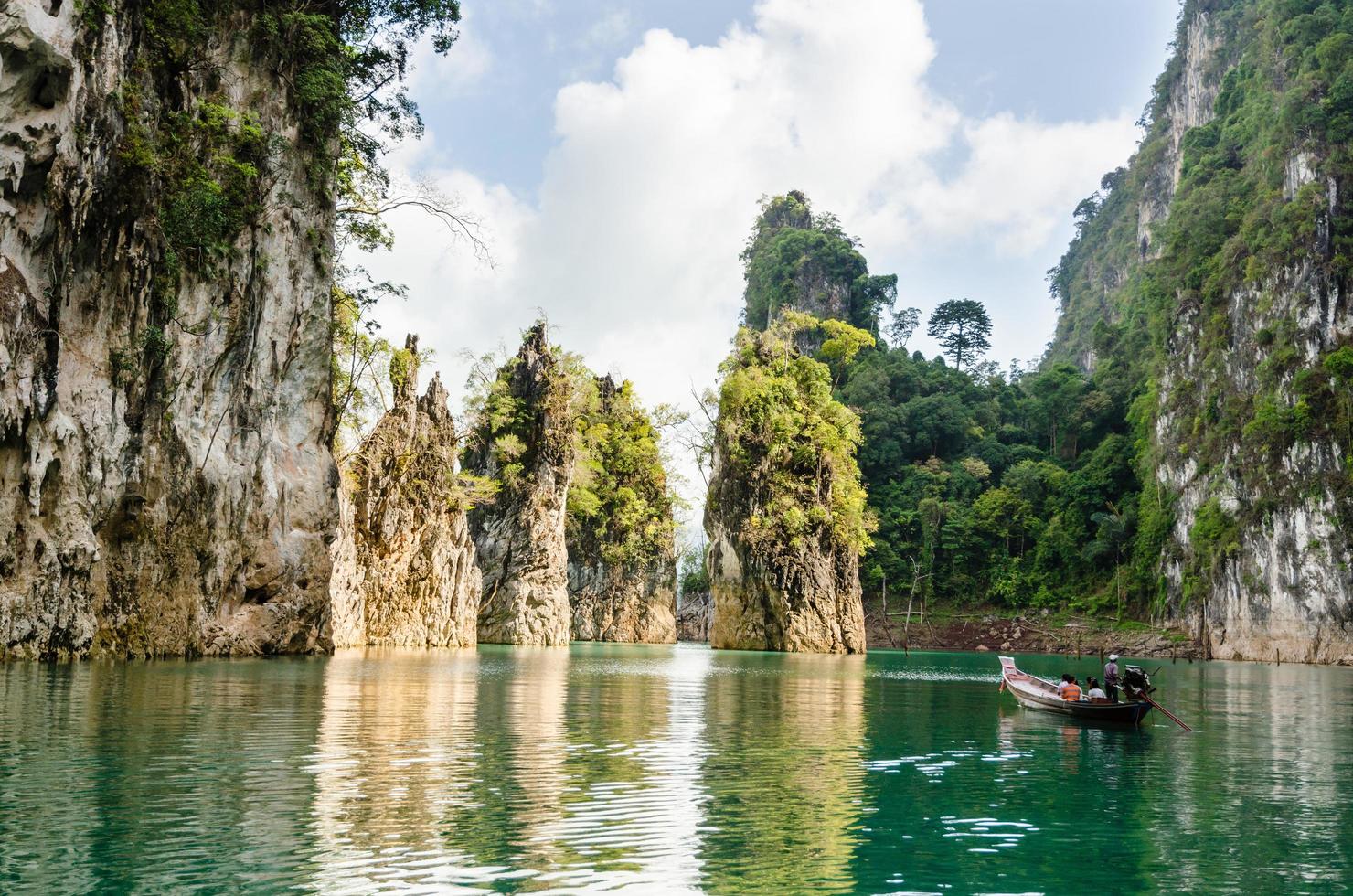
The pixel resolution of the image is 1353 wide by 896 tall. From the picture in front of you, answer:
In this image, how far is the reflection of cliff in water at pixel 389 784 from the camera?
23.5ft

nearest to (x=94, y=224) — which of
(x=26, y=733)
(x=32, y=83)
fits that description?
(x=32, y=83)

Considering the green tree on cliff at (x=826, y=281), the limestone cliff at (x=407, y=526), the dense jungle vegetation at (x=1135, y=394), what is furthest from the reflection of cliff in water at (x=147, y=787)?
the green tree on cliff at (x=826, y=281)

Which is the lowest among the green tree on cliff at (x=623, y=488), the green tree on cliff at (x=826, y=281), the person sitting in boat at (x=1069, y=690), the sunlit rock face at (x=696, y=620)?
the sunlit rock face at (x=696, y=620)

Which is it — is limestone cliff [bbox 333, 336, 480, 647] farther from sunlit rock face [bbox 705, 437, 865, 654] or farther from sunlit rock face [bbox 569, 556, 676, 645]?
sunlit rock face [bbox 569, 556, 676, 645]

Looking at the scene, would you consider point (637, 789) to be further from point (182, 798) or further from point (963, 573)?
point (963, 573)

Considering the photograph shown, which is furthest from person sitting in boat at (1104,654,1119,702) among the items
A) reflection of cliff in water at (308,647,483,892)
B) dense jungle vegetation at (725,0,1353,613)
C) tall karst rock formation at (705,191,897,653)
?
dense jungle vegetation at (725,0,1353,613)

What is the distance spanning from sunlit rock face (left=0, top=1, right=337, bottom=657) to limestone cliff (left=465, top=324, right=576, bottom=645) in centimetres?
2640

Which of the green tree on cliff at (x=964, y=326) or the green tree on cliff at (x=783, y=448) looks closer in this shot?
the green tree on cliff at (x=783, y=448)

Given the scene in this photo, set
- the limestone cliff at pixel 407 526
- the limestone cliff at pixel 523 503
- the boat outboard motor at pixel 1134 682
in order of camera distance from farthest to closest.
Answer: the limestone cliff at pixel 523 503 < the limestone cliff at pixel 407 526 < the boat outboard motor at pixel 1134 682

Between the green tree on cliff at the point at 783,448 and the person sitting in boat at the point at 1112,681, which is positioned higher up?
the green tree on cliff at the point at 783,448

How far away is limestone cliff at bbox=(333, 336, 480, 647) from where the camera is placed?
4466 cm

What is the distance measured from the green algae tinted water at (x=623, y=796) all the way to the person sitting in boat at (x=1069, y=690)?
0.59 m

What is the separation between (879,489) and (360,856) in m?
87.3

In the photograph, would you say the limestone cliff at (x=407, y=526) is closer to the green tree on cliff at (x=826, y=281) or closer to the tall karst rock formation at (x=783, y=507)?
the tall karst rock formation at (x=783, y=507)
